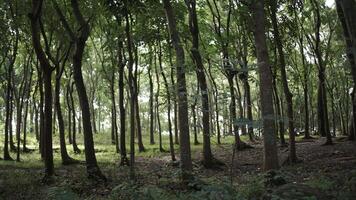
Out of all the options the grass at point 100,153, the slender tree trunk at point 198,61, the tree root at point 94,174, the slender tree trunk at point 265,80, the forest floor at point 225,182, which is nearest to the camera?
the forest floor at point 225,182

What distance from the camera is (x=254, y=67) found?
5.51 meters

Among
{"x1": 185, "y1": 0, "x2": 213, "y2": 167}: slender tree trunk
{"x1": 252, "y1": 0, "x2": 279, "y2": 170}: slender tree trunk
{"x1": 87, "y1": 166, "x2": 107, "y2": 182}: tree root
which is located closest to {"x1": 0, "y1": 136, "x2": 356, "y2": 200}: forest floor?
{"x1": 87, "y1": 166, "x2": 107, "y2": 182}: tree root

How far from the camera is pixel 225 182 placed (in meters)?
6.10

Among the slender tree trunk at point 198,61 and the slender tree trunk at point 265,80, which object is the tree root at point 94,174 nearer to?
the slender tree trunk at point 198,61

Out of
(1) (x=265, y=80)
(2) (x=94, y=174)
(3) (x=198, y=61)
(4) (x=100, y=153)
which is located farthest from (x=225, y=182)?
(4) (x=100, y=153)

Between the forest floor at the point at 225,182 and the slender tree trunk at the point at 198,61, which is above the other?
the slender tree trunk at the point at 198,61

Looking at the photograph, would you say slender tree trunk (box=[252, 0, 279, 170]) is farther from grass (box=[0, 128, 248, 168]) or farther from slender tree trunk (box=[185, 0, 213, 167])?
slender tree trunk (box=[185, 0, 213, 167])

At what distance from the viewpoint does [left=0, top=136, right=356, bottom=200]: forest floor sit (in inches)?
241

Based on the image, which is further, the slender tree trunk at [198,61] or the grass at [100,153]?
the grass at [100,153]

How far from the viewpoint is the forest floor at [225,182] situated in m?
6.11

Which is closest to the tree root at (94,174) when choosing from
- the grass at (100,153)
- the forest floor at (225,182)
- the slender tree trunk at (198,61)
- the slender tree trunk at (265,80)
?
the forest floor at (225,182)

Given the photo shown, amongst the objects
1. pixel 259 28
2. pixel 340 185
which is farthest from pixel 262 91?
pixel 340 185

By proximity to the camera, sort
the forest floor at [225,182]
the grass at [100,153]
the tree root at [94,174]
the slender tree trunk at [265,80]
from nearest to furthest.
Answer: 1. the forest floor at [225,182]
2. the slender tree trunk at [265,80]
3. the tree root at [94,174]
4. the grass at [100,153]

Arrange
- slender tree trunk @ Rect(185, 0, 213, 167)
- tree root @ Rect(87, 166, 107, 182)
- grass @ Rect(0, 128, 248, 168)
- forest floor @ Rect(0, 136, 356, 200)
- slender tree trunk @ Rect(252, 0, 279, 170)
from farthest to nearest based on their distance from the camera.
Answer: grass @ Rect(0, 128, 248, 168)
slender tree trunk @ Rect(185, 0, 213, 167)
tree root @ Rect(87, 166, 107, 182)
slender tree trunk @ Rect(252, 0, 279, 170)
forest floor @ Rect(0, 136, 356, 200)
